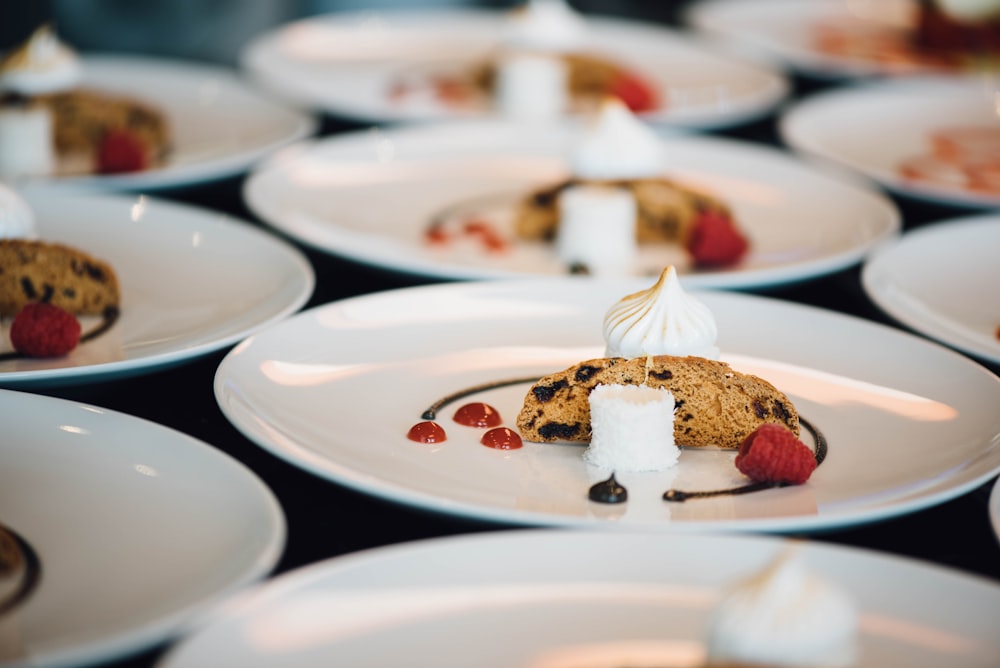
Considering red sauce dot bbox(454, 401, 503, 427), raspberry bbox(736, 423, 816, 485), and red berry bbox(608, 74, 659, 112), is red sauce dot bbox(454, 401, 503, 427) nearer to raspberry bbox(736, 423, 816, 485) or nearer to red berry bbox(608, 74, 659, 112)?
raspberry bbox(736, 423, 816, 485)

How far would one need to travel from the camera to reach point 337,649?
1.23m

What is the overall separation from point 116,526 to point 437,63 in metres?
2.97

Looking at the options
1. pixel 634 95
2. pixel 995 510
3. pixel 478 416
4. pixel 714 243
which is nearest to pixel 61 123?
pixel 634 95

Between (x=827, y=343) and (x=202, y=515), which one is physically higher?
→ (x=827, y=343)

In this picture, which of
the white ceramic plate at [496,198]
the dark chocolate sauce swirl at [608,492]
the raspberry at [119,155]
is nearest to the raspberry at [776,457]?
the dark chocolate sauce swirl at [608,492]

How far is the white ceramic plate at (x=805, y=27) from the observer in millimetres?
4000

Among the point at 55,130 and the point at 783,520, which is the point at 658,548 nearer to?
the point at 783,520

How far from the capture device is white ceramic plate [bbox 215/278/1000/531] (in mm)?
1563

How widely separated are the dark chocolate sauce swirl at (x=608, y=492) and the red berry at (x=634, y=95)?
2137mm

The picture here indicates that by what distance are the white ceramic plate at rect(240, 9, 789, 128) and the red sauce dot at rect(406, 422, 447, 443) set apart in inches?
70.3

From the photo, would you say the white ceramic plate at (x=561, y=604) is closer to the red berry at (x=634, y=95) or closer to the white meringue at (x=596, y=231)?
the white meringue at (x=596, y=231)

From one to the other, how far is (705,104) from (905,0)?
1.84 m

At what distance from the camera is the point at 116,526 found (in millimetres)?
1488

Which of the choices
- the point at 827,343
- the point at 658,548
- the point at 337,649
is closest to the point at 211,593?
the point at 337,649
